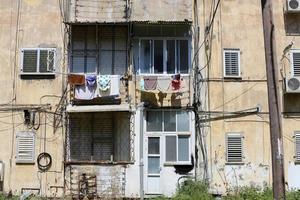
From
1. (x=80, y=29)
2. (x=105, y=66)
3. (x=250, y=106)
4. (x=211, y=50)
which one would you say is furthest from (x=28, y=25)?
(x=250, y=106)

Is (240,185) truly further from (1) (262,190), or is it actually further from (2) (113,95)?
(2) (113,95)

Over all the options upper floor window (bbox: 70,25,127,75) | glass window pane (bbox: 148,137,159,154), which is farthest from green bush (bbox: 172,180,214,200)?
upper floor window (bbox: 70,25,127,75)

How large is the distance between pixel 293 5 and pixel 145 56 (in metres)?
6.20

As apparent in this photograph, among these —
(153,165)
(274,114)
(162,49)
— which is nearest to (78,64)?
(162,49)

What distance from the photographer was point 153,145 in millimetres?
21469

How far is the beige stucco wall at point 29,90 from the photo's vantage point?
69.9 feet

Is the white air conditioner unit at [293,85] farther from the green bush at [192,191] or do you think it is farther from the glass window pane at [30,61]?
the glass window pane at [30,61]

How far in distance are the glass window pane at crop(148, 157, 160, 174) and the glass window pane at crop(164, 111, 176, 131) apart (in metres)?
1.25

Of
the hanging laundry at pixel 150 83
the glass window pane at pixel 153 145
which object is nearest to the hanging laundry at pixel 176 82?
the hanging laundry at pixel 150 83

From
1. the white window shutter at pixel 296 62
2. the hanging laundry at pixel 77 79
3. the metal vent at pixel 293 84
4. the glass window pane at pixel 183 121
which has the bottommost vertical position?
the glass window pane at pixel 183 121

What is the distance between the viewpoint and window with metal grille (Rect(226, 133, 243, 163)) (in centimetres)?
2141

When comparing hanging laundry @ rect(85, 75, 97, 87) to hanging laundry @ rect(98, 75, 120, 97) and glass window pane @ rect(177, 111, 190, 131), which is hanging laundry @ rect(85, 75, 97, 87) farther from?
glass window pane @ rect(177, 111, 190, 131)

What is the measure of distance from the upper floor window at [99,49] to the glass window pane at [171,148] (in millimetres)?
3417

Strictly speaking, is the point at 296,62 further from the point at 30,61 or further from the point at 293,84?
the point at 30,61
